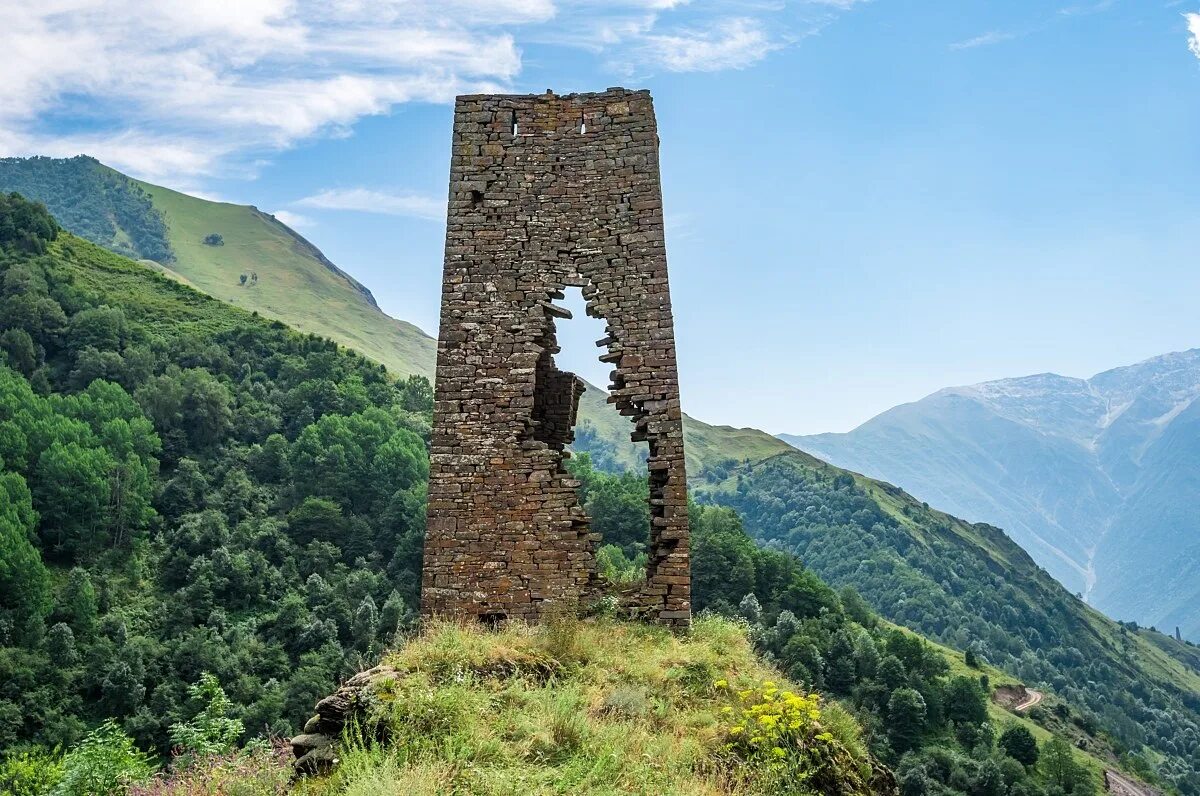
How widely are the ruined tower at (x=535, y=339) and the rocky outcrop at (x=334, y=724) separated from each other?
9.18 feet

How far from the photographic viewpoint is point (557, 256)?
402 inches

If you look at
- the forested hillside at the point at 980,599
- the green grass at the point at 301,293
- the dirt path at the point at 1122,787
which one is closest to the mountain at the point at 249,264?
the green grass at the point at 301,293

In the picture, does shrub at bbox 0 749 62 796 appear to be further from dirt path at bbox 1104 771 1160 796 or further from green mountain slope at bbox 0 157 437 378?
green mountain slope at bbox 0 157 437 378

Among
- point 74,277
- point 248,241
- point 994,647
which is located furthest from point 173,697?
point 248,241

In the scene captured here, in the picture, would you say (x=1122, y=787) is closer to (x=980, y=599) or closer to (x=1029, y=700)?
(x=1029, y=700)

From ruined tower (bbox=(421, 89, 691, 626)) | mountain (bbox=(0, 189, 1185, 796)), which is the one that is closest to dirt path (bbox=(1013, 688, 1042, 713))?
mountain (bbox=(0, 189, 1185, 796))

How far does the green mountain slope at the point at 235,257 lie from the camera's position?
495 feet

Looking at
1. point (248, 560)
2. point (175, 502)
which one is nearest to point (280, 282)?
point (175, 502)

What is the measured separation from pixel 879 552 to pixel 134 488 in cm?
7906

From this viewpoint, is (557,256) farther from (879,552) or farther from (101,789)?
(879,552)

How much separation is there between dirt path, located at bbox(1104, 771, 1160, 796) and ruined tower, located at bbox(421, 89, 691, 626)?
177ft

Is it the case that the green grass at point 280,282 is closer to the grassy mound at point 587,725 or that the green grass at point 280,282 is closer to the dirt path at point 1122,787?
the dirt path at point 1122,787

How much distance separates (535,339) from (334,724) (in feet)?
15.3

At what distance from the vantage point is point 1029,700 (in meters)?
70.6
